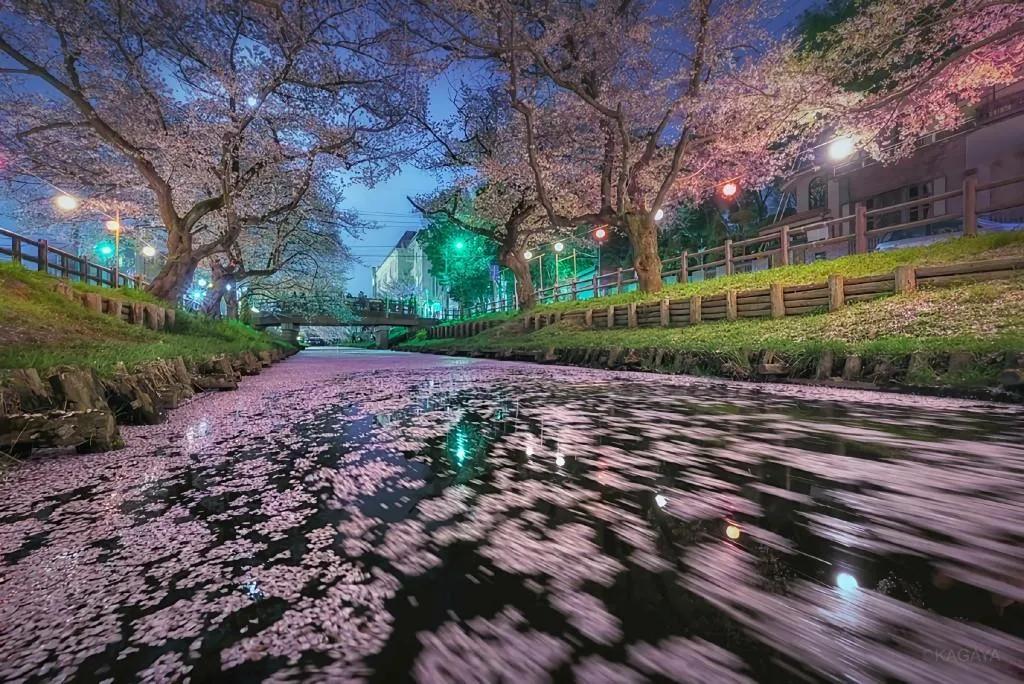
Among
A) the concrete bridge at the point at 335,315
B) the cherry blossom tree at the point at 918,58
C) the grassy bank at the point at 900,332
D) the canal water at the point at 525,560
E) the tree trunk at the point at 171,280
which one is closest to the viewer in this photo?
the canal water at the point at 525,560

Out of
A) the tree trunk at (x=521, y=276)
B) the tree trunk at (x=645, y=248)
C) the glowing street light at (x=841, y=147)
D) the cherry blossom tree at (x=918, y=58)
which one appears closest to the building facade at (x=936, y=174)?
the glowing street light at (x=841, y=147)

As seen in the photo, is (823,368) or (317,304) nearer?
(823,368)

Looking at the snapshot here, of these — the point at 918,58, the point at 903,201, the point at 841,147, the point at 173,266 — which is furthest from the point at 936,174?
the point at 173,266

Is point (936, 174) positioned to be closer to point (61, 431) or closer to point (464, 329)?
point (464, 329)

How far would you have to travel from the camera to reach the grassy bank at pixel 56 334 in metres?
4.45

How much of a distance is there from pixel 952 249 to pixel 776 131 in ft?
23.0

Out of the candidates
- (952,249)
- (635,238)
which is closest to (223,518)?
(952,249)

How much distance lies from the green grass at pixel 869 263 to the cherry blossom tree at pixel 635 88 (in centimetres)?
178

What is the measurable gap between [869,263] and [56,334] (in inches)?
554

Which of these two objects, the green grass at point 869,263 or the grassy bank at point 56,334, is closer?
the grassy bank at point 56,334

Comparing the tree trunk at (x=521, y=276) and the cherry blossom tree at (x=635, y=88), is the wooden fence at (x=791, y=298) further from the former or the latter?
the tree trunk at (x=521, y=276)

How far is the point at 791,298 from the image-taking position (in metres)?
9.23

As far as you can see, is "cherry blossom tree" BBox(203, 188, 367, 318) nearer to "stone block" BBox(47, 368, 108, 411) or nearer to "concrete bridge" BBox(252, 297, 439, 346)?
"concrete bridge" BBox(252, 297, 439, 346)

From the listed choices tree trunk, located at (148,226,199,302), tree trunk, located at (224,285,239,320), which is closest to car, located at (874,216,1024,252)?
tree trunk, located at (148,226,199,302)
